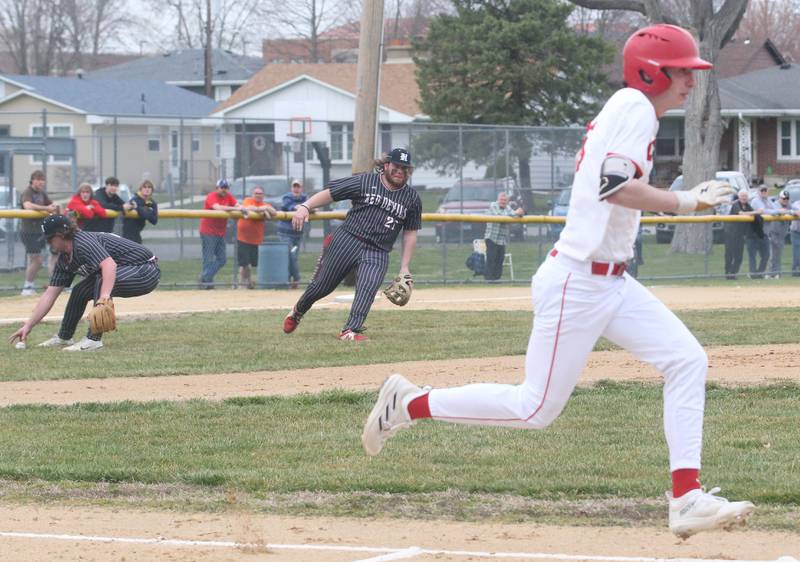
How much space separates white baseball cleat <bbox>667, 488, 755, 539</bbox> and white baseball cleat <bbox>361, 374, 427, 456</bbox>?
1202 millimetres

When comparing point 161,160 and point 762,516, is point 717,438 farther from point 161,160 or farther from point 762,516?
point 161,160

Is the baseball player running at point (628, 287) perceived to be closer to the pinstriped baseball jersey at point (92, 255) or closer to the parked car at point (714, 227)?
the pinstriped baseball jersey at point (92, 255)

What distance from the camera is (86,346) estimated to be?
12000mm

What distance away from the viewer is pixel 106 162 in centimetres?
3412

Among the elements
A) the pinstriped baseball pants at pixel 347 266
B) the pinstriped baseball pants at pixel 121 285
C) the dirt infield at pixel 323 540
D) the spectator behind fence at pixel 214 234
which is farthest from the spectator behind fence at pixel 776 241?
the dirt infield at pixel 323 540

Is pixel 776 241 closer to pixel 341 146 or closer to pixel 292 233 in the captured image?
pixel 292 233

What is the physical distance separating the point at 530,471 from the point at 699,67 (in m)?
2.45

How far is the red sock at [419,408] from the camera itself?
5398 millimetres

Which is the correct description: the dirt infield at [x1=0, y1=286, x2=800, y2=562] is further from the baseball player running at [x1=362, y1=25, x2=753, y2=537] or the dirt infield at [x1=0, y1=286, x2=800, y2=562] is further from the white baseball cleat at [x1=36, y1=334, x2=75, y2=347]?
the white baseball cleat at [x1=36, y1=334, x2=75, y2=347]

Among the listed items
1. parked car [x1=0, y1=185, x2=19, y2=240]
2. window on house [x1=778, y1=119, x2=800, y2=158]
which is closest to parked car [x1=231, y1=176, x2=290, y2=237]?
parked car [x1=0, y1=185, x2=19, y2=240]

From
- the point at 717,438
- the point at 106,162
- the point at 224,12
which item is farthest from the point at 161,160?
the point at 224,12

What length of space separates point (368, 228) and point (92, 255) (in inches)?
97.2

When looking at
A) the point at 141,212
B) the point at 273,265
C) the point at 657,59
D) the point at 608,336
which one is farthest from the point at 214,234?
the point at 657,59

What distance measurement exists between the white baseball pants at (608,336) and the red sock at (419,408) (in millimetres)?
516
